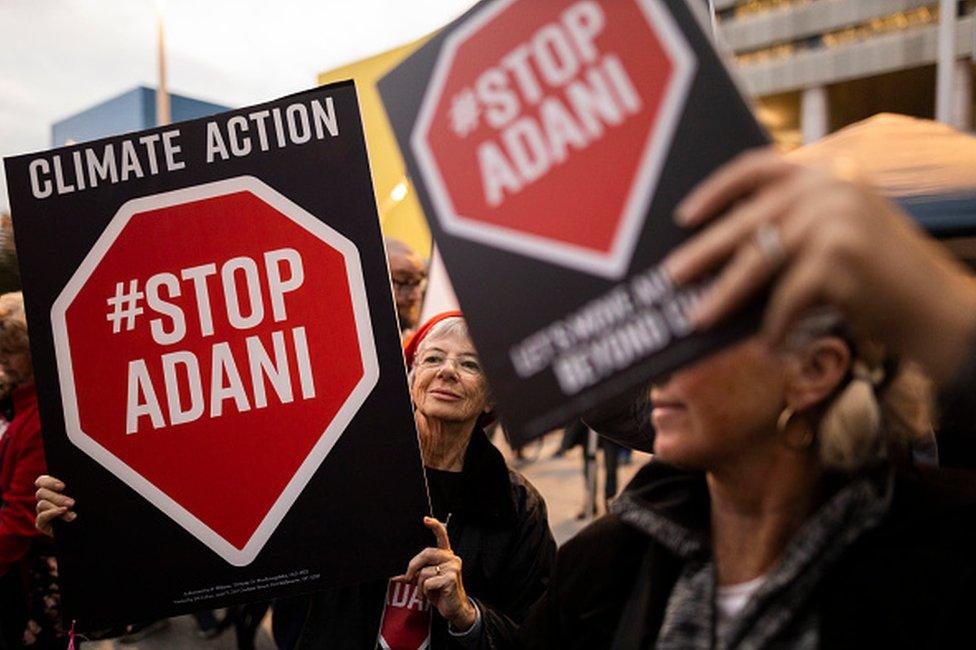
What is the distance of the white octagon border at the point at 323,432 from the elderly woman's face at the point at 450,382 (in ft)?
1.76

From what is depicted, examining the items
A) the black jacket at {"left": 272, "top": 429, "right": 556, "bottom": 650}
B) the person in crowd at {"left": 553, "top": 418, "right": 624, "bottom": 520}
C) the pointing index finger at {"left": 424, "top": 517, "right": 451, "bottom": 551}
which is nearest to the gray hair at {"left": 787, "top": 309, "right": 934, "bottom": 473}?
the pointing index finger at {"left": 424, "top": 517, "right": 451, "bottom": 551}

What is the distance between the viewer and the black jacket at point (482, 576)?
1.63m

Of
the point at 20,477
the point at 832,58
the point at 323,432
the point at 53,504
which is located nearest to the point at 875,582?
the point at 323,432

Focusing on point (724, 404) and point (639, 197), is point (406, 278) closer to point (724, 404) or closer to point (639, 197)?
point (724, 404)

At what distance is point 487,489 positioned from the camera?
71.3 inches

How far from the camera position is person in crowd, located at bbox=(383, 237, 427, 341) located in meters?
3.31

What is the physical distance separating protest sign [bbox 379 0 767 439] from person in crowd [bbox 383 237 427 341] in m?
2.39

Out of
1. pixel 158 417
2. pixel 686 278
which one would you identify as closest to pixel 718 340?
pixel 686 278

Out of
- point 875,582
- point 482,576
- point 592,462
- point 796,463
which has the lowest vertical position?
point 592,462

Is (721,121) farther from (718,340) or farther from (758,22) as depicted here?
(758,22)

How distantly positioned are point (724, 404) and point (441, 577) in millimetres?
680

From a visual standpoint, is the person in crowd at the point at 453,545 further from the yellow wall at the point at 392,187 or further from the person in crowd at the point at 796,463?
the yellow wall at the point at 392,187

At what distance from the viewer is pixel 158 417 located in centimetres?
141

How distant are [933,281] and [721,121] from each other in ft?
0.83
